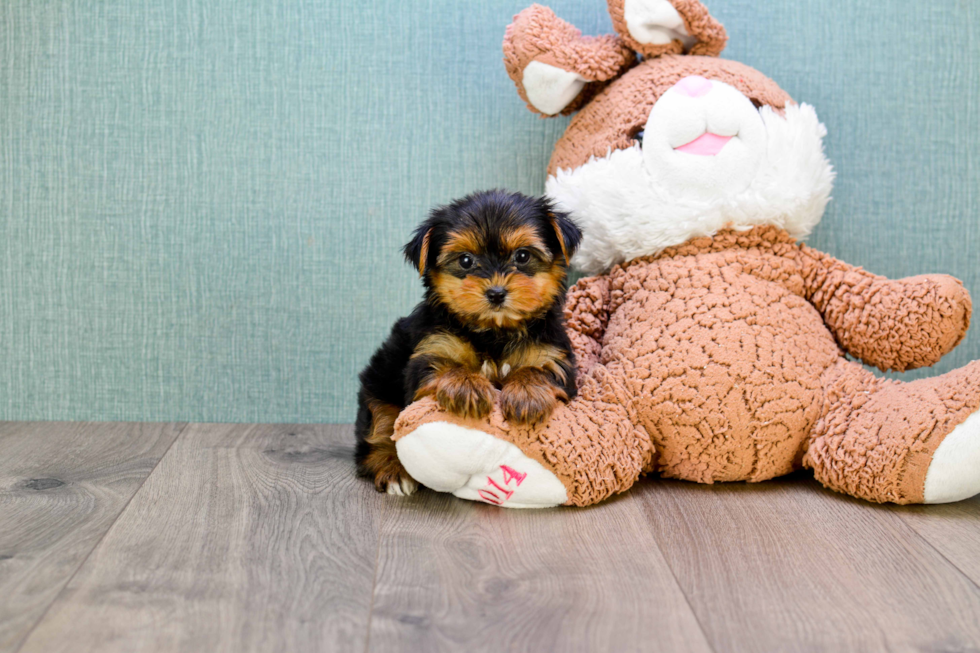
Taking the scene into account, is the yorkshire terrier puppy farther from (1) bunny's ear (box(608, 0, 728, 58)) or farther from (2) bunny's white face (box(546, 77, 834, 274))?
(1) bunny's ear (box(608, 0, 728, 58))

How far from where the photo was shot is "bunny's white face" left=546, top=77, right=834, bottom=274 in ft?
7.15

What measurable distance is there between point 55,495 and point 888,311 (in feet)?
7.41

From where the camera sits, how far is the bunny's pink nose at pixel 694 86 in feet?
7.23

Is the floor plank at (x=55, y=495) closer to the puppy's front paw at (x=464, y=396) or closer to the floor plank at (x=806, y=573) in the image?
the puppy's front paw at (x=464, y=396)

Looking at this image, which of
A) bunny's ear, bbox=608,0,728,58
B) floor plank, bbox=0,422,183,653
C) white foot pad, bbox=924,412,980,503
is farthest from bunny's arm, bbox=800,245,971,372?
floor plank, bbox=0,422,183,653

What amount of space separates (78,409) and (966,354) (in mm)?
3084

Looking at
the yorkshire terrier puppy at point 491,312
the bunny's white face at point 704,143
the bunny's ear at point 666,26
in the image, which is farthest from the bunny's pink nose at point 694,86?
the yorkshire terrier puppy at point 491,312

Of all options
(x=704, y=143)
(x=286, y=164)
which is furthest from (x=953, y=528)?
(x=286, y=164)

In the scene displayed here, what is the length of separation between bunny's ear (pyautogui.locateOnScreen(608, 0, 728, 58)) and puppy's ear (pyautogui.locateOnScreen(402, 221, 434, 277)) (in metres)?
0.90

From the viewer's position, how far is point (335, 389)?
276cm

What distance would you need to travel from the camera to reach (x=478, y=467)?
1920 millimetres

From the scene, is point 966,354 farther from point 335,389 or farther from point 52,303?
point 52,303

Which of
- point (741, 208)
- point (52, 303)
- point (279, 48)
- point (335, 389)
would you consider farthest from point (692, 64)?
point (52, 303)

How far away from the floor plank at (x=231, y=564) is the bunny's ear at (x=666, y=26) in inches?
59.3
